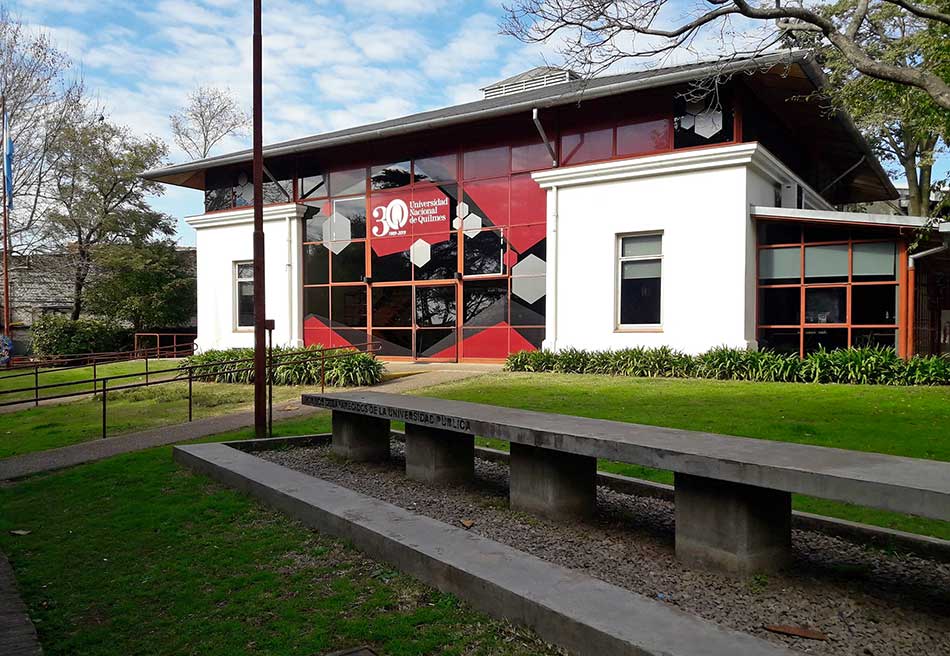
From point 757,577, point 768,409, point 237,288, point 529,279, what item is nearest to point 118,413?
point 529,279

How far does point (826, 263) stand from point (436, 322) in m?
10.1

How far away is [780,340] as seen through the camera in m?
16.7

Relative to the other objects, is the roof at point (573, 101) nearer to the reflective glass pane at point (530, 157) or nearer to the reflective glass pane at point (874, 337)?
the reflective glass pane at point (530, 157)

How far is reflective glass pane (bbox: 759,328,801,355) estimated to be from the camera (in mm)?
16531

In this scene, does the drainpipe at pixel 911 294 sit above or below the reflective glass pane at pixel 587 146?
below

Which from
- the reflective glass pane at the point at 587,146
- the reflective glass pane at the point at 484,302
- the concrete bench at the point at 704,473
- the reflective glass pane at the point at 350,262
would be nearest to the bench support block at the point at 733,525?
the concrete bench at the point at 704,473

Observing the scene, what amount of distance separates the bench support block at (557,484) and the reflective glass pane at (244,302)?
20614 millimetres

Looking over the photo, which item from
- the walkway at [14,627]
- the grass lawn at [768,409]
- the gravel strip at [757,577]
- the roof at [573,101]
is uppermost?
the roof at [573,101]

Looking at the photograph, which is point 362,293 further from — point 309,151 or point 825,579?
point 825,579

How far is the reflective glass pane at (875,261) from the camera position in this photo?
15289 millimetres

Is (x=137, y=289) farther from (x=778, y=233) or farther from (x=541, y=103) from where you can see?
(x=778, y=233)

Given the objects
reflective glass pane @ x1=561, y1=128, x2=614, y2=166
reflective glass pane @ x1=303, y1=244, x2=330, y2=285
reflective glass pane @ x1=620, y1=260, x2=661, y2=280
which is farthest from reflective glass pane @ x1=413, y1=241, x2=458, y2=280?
reflective glass pane @ x1=620, y1=260, x2=661, y2=280

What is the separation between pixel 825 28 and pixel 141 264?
1167 inches

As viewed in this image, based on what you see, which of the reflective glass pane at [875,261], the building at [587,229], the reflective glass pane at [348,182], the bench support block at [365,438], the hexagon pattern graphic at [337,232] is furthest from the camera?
the hexagon pattern graphic at [337,232]
